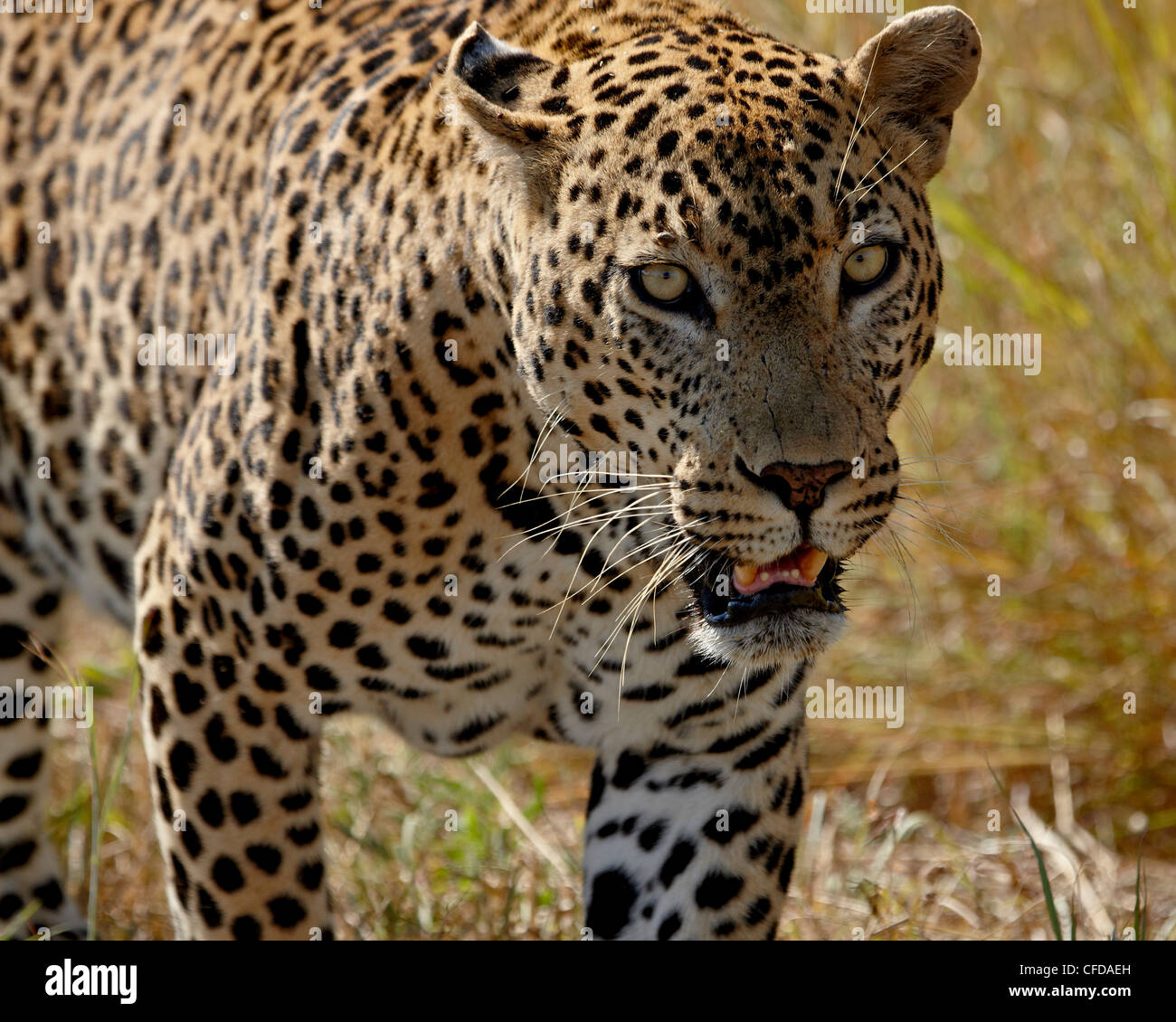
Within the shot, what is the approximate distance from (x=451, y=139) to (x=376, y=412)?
65 centimetres

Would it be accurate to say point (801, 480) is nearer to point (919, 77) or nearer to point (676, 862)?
point (919, 77)

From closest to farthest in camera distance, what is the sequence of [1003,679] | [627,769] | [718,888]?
[718,888] < [627,769] < [1003,679]

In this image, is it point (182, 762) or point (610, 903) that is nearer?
point (182, 762)

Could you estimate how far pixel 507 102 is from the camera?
3.89 metres

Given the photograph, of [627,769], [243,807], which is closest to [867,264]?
[627,769]

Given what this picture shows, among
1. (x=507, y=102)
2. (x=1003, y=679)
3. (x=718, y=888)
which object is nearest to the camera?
(x=507, y=102)

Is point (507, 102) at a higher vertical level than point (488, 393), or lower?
higher

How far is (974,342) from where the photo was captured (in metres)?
6.75

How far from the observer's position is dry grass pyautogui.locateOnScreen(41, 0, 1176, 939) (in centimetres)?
555

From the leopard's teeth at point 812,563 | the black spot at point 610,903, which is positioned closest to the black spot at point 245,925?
the black spot at point 610,903

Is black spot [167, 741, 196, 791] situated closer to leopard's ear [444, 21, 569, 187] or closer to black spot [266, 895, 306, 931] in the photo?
black spot [266, 895, 306, 931]

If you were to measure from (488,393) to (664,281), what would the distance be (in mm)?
601
